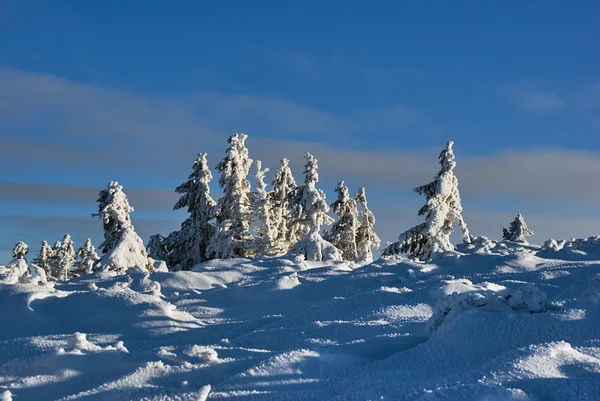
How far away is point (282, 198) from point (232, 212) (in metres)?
4.60

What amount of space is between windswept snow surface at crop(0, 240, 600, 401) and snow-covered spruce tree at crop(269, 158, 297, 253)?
20437mm

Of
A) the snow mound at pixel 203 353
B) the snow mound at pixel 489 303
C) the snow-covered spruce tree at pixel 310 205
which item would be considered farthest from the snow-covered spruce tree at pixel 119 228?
the snow mound at pixel 489 303

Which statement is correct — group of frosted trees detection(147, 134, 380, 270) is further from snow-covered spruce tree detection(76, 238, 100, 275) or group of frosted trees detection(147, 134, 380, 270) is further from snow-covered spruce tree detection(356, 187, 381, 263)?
snow-covered spruce tree detection(76, 238, 100, 275)

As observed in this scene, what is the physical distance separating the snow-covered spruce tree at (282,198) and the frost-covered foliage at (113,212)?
897 centimetres

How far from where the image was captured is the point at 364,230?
36.1 meters

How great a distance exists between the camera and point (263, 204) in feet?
95.2

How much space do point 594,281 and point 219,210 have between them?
2309 centimetres

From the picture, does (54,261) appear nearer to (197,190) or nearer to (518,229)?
(197,190)

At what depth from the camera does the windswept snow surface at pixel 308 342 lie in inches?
218

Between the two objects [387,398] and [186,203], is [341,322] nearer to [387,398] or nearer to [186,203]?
[387,398]

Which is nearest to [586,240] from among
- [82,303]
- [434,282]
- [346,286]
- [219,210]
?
[434,282]

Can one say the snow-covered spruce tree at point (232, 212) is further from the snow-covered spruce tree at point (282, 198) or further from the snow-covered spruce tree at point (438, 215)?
the snow-covered spruce tree at point (438, 215)

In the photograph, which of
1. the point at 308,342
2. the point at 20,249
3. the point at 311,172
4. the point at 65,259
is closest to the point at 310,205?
the point at 311,172

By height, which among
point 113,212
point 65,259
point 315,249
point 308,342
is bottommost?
point 308,342
